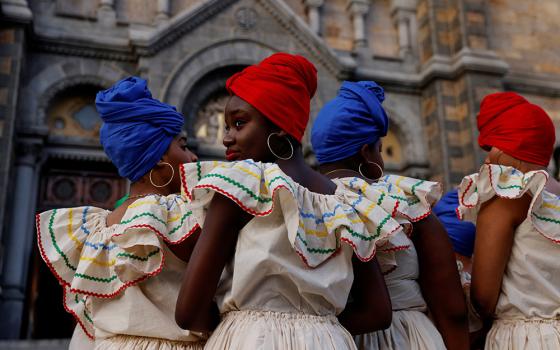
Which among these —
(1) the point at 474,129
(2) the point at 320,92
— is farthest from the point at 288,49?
(1) the point at 474,129

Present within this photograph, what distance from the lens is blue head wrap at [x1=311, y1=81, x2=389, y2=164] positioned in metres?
2.63

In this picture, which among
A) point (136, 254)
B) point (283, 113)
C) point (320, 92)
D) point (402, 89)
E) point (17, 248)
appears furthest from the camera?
point (402, 89)

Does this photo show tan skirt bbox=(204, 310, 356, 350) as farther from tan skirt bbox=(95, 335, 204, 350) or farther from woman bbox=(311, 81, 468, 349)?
woman bbox=(311, 81, 468, 349)

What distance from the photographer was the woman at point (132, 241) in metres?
2.21

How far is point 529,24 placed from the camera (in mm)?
13906

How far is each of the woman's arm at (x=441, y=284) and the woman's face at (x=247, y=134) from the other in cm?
86

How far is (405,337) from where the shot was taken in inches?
96.0

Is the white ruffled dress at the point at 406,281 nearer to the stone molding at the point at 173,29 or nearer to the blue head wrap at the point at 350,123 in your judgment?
the blue head wrap at the point at 350,123

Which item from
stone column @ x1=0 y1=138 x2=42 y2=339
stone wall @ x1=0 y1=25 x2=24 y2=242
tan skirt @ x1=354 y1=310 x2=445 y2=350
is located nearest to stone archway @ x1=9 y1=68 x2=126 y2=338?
stone column @ x1=0 y1=138 x2=42 y2=339

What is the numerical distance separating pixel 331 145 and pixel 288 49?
9.22 m

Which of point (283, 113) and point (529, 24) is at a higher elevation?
point (529, 24)

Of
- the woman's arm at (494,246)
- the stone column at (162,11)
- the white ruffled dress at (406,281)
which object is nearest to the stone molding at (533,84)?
the stone column at (162,11)

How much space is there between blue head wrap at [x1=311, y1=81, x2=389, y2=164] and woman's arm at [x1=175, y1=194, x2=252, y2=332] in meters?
0.89

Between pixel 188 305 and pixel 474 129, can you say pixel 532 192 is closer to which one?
pixel 188 305
